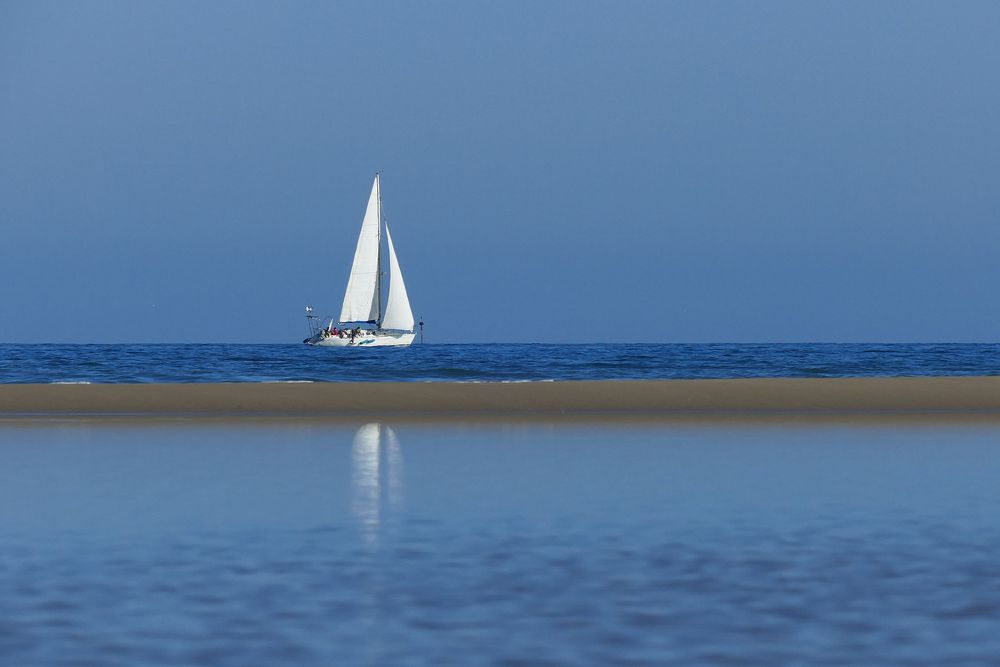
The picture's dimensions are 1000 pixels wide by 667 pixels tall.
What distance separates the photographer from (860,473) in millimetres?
15375

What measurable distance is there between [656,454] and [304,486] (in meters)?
6.00

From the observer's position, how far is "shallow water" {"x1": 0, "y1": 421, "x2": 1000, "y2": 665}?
652 cm

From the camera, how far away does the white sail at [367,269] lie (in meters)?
90.2

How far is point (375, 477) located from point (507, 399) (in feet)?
49.1

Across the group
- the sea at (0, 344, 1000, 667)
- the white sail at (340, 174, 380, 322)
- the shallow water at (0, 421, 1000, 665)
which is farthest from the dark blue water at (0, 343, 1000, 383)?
the shallow water at (0, 421, 1000, 665)

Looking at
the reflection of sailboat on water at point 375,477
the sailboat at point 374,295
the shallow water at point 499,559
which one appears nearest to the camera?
the shallow water at point 499,559

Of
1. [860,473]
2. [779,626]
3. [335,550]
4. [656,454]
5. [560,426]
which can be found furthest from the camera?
[560,426]

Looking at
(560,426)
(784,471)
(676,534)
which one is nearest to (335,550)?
(676,534)

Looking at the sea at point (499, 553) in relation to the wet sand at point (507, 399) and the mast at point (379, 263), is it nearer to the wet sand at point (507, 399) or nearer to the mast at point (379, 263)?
the wet sand at point (507, 399)

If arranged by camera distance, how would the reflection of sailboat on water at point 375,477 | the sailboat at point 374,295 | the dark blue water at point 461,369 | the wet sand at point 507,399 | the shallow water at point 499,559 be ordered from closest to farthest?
the shallow water at point 499,559
the reflection of sailboat on water at point 375,477
the wet sand at point 507,399
the dark blue water at point 461,369
the sailboat at point 374,295

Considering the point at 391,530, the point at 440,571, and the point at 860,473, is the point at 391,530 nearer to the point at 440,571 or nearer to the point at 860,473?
the point at 440,571

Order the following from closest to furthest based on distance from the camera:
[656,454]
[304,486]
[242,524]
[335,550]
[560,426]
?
[335,550] < [242,524] < [304,486] < [656,454] < [560,426]

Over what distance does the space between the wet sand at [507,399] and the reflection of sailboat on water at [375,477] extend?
21.1 ft

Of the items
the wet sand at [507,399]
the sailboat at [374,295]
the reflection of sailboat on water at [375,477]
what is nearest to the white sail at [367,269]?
the sailboat at [374,295]
